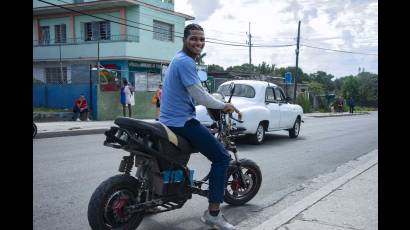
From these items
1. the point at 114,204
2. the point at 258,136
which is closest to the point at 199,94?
the point at 114,204

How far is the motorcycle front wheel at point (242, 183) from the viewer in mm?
5250

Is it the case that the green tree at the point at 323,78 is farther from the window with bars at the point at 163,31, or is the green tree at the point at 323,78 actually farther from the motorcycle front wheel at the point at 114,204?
the motorcycle front wheel at the point at 114,204

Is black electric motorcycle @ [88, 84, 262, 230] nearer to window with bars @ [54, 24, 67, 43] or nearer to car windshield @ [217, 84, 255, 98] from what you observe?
car windshield @ [217, 84, 255, 98]

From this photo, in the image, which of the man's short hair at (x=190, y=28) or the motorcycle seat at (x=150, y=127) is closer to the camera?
the motorcycle seat at (x=150, y=127)

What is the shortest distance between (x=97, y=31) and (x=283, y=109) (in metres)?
22.5

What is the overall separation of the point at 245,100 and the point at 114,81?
10.7 m

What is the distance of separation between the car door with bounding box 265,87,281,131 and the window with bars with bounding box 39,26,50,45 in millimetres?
26332

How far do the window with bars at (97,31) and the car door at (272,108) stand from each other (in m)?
21.4

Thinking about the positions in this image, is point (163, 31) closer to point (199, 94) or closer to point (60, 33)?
point (60, 33)

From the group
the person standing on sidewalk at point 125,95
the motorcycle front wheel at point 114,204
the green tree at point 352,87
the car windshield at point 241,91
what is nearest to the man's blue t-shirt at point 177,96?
the motorcycle front wheel at point 114,204


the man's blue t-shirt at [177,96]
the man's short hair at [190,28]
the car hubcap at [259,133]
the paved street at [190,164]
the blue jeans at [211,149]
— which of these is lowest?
the paved street at [190,164]

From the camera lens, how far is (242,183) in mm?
5363
